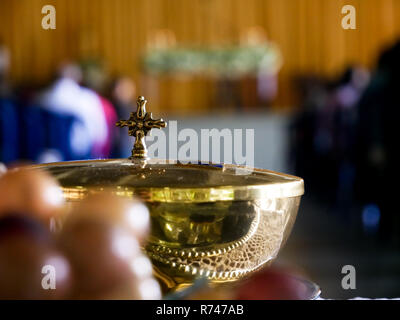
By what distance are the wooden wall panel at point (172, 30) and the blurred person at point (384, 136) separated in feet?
17.2

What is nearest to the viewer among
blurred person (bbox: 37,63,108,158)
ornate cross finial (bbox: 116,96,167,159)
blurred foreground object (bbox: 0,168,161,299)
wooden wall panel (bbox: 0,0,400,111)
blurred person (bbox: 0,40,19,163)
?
blurred foreground object (bbox: 0,168,161,299)

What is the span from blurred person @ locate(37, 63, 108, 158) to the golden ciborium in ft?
8.56

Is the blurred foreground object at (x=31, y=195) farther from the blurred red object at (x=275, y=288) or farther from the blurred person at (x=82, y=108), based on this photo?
the blurred person at (x=82, y=108)

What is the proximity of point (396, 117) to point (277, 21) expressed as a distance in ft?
20.3

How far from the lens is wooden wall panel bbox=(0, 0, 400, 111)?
8633 millimetres

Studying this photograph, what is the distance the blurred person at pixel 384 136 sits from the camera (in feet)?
9.90

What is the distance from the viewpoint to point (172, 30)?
8781 millimetres

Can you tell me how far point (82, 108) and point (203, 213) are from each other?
3024mm

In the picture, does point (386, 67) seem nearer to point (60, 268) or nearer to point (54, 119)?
point (54, 119)

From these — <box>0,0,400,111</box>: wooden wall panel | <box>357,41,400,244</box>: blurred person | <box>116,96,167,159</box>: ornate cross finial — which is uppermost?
<box>0,0,400,111</box>: wooden wall panel

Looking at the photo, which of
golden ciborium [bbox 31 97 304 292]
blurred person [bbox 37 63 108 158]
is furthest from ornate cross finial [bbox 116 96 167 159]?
blurred person [bbox 37 63 108 158]

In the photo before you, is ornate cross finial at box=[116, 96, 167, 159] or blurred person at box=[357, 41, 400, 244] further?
blurred person at box=[357, 41, 400, 244]

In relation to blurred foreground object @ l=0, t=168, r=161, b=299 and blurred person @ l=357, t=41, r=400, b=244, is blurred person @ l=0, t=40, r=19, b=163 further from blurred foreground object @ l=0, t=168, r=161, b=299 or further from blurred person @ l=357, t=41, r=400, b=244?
blurred foreground object @ l=0, t=168, r=161, b=299

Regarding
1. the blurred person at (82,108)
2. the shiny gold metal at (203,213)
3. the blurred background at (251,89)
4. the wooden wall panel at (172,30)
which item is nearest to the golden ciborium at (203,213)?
the shiny gold metal at (203,213)
